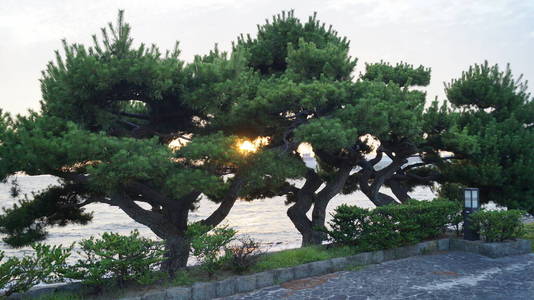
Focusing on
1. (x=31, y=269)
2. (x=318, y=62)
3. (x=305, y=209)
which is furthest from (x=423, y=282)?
(x=305, y=209)

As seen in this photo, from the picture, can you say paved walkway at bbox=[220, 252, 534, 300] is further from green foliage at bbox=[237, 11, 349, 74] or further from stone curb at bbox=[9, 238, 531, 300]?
green foliage at bbox=[237, 11, 349, 74]

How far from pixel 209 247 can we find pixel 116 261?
1.95m

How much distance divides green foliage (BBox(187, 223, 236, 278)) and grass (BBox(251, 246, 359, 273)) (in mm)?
848

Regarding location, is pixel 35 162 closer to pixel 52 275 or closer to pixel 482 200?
pixel 52 275

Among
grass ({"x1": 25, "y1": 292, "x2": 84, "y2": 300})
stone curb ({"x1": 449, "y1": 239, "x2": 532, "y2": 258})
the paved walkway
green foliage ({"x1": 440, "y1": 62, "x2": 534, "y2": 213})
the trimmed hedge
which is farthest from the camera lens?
green foliage ({"x1": 440, "y1": 62, "x2": 534, "y2": 213})

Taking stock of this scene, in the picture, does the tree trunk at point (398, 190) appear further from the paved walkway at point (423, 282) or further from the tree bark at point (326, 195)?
the paved walkway at point (423, 282)

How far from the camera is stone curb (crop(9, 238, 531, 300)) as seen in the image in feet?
27.0

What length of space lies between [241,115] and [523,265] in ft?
27.8

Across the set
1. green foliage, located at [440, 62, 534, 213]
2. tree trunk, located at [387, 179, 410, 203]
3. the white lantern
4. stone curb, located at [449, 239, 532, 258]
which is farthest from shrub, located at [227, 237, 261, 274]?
tree trunk, located at [387, 179, 410, 203]

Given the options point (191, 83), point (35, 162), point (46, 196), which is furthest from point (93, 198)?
point (191, 83)

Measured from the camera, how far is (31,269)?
7.47m

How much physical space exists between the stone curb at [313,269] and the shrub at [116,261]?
535 mm

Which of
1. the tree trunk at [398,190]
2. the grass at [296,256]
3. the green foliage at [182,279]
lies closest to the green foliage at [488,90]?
the tree trunk at [398,190]

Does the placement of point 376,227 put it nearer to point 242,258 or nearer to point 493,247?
point 493,247
